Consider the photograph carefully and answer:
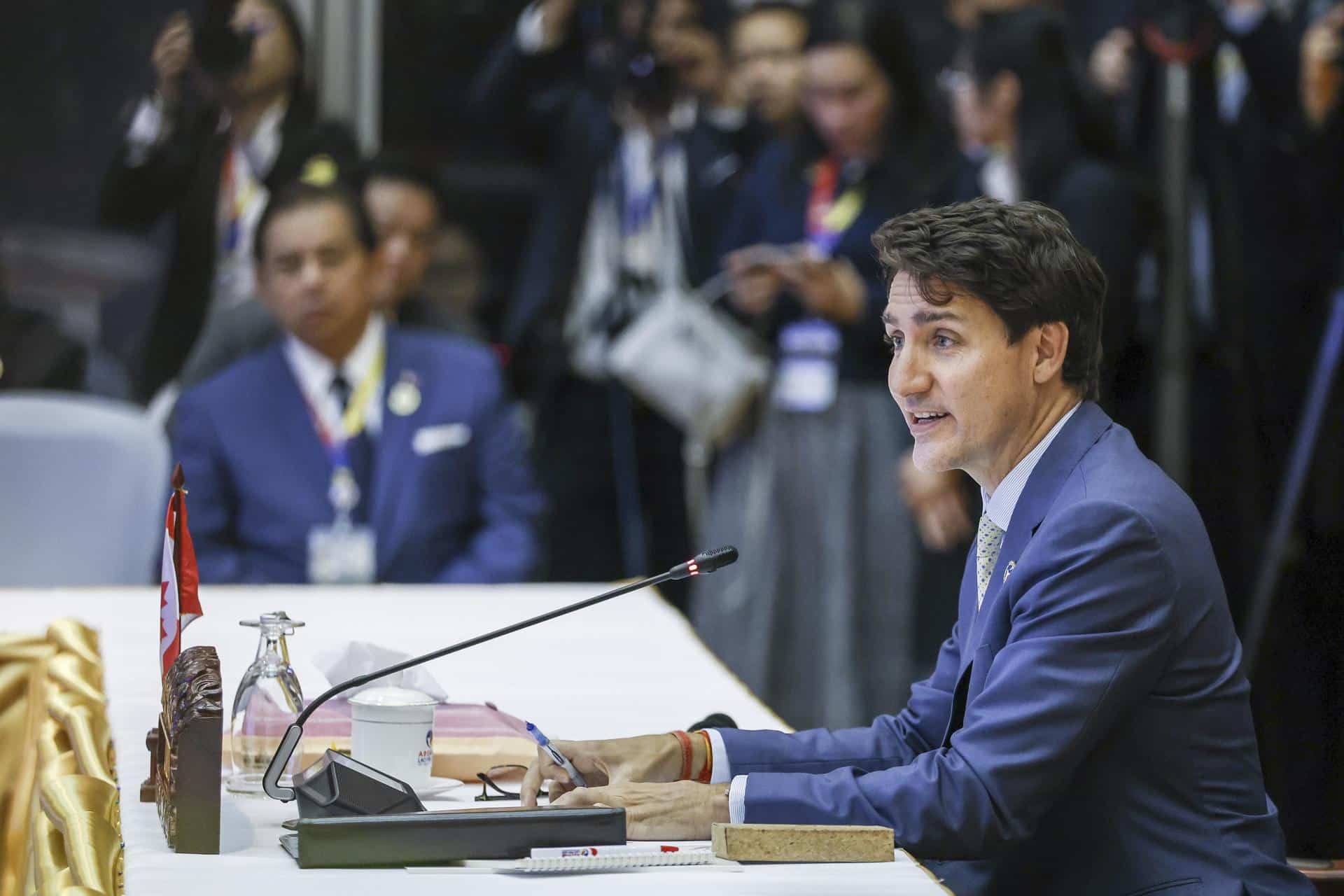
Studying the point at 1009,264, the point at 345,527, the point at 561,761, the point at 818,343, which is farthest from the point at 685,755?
the point at 818,343

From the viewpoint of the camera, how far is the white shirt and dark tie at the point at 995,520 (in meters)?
1.80

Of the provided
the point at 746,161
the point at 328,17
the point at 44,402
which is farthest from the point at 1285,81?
the point at 44,402

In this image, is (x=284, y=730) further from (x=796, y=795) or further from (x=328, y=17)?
(x=328, y=17)

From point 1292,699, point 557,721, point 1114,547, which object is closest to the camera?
point 1114,547

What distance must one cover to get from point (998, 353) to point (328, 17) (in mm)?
3486

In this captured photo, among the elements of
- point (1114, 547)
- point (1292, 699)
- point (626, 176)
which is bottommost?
point (1292, 699)

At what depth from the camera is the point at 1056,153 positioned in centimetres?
477

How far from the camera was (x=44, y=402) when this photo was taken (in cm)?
364

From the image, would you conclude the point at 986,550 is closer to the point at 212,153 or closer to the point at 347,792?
the point at 347,792

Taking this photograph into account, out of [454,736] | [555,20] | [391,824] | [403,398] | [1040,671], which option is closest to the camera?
[391,824]

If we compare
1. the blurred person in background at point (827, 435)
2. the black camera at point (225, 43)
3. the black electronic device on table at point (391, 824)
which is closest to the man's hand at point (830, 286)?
the blurred person in background at point (827, 435)

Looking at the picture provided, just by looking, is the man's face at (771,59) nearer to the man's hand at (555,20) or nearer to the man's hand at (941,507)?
the man's hand at (555,20)

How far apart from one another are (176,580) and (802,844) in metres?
0.69

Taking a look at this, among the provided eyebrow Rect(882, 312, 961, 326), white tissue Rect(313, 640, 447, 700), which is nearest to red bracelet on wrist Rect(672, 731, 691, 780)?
white tissue Rect(313, 640, 447, 700)
